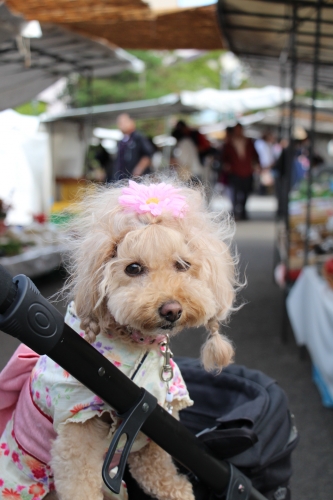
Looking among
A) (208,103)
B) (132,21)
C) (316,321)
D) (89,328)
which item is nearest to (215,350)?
(89,328)

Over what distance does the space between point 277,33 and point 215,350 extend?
14.2ft

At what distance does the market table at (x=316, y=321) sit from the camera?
307 cm

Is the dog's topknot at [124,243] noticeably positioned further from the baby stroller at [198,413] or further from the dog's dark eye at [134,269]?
the baby stroller at [198,413]

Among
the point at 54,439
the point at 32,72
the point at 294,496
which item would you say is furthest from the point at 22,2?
the point at 294,496

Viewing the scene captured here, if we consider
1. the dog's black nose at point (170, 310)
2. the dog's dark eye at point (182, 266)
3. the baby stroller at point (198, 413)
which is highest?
the dog's dark eye at point (182, 266)

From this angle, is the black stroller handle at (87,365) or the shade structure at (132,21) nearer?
the black stroller handle at (87,365)

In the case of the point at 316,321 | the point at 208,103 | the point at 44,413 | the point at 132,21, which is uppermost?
the point at 132,21

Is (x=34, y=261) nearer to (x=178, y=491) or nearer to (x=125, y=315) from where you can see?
(x=178, y=491)

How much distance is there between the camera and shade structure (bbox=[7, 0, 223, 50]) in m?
4.19

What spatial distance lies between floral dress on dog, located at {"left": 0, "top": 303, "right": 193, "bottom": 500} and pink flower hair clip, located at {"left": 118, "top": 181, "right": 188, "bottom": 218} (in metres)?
0.36

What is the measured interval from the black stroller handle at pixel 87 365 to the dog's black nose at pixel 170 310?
182mm

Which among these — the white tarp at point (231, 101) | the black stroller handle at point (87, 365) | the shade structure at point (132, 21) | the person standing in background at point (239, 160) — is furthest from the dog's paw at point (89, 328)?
the white tarp at point (231, 101)

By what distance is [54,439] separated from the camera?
144cm

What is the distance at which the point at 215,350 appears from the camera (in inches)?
56.6
